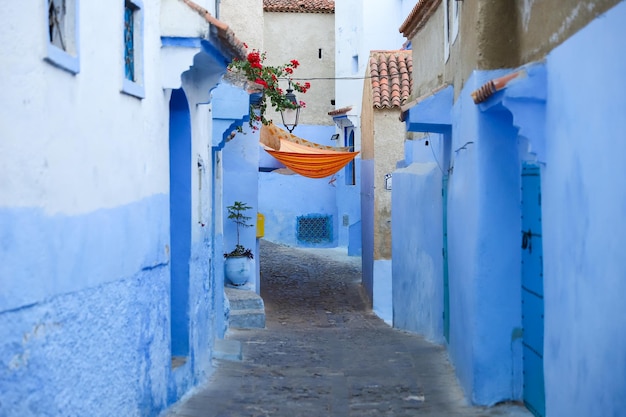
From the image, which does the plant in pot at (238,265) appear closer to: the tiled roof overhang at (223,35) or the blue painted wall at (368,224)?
the blue painted wall at (368,224)

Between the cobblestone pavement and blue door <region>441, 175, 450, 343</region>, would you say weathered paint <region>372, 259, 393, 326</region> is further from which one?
blue door <region>441, 175, 450, 343</region>

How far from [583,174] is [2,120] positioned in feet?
11.6

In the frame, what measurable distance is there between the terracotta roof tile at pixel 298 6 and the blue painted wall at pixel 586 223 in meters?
30.7

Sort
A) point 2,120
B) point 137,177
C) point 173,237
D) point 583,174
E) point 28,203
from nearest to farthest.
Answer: point 2,120 < point 28,203 < point 583,174 < point 137,177 < point 173,237

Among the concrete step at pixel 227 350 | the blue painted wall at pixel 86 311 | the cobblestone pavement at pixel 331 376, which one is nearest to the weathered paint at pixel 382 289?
the cobblestone pavement at pixel 331 376

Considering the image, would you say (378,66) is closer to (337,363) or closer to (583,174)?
(337,363)

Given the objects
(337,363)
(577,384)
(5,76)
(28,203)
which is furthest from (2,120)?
(337,363)

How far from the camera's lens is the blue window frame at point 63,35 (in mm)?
4858

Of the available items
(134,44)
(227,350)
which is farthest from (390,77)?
(134,44)

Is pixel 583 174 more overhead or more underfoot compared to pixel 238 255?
more overhead

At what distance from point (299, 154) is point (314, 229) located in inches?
531

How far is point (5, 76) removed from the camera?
4227 mm

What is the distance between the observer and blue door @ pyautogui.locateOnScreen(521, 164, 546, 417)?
7285mm

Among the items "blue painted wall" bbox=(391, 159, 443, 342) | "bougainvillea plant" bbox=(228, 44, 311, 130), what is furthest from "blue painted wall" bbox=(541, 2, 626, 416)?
"bougainvillea plant" bbox=(228, 44, 311, 130)
